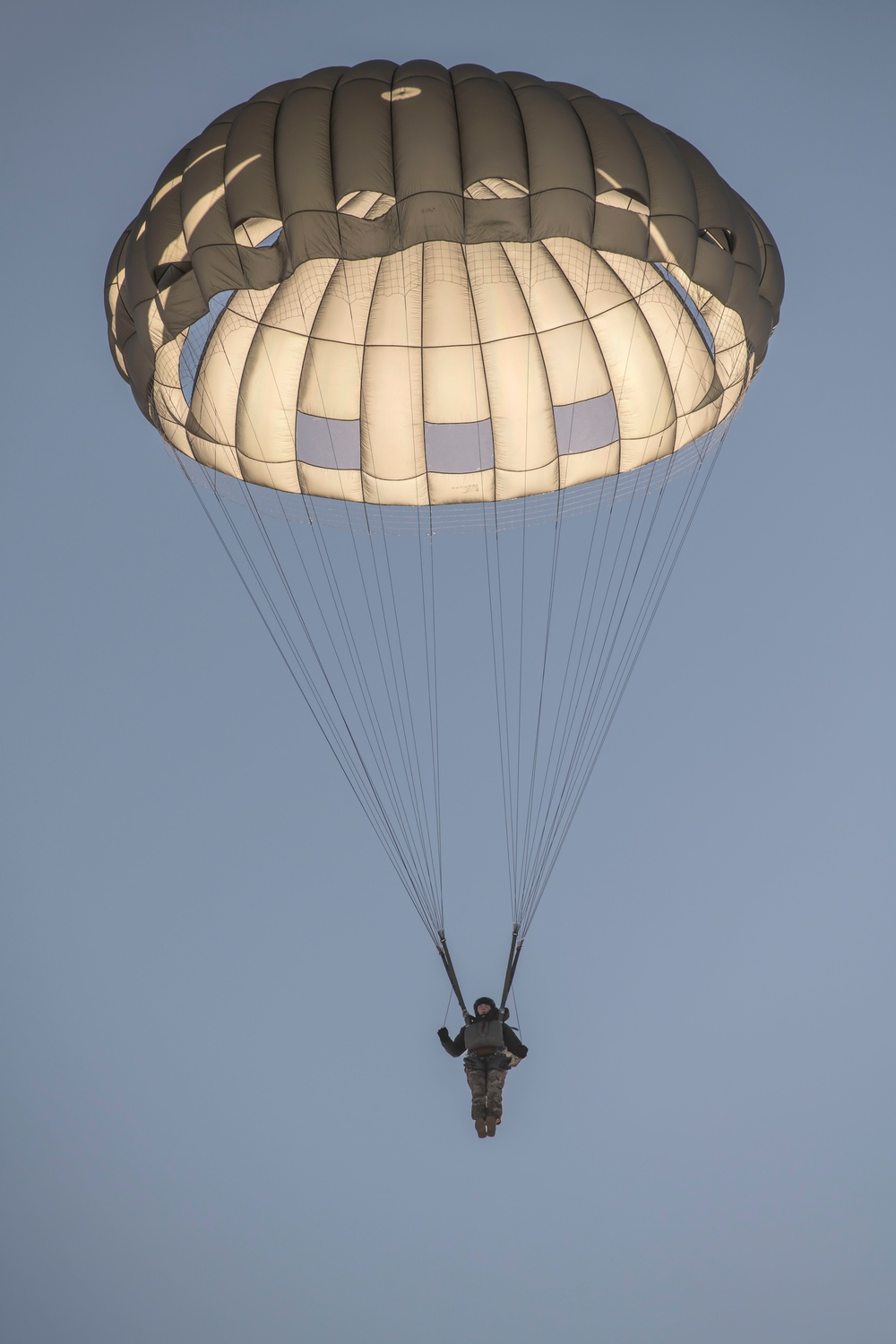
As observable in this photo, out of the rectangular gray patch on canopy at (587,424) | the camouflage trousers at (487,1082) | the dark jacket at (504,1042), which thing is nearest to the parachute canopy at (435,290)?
the rectangular gray patch on canopy at (587,424)

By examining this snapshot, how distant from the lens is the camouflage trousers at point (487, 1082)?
9758 millimetres

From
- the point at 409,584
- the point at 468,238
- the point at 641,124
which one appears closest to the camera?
the point at 468,238

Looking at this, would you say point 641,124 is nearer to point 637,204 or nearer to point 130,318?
point 637,204

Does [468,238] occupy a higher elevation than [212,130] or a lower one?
lower

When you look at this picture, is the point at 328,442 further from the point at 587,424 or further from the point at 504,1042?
the point at 504,1042

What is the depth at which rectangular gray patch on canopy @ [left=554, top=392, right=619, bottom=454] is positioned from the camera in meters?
11.1

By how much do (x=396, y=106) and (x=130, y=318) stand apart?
2323 millimetres

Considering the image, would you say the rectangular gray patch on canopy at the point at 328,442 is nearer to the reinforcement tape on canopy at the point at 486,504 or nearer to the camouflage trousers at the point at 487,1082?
the reinforcement tape on canopy at the point at 486,504

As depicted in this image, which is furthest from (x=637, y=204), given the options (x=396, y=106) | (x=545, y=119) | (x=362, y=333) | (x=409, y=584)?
(x=409, y=584)

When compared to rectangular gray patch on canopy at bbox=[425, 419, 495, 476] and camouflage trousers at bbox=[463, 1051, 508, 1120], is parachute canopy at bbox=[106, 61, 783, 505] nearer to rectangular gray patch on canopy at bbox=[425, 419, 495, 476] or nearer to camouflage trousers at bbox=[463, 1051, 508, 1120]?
rectangular gray patch on canopy at bbox=[425, 419, 495, 476]

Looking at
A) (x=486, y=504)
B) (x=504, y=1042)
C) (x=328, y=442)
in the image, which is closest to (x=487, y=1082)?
(x=504, y=1042)

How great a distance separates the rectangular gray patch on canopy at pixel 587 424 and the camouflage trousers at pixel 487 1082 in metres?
4.82

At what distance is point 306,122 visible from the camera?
8789mm

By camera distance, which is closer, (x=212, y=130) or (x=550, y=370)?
A: (x=212, y=130)
